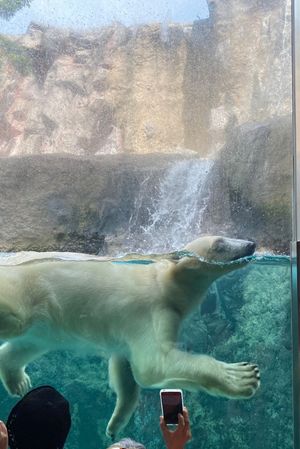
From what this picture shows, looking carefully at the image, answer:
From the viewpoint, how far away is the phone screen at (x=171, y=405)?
3.87ft

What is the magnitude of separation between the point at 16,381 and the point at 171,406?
2348 mm

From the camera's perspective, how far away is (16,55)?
3.21m

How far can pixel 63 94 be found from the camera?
318 cm

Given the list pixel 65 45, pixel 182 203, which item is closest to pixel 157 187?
pixel 182 203

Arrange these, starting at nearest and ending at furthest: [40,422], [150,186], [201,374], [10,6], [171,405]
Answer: [40,422]
[171,405]
[201,374]
[150,186]
[10,6]

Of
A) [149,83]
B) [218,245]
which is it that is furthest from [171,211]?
[149,83]

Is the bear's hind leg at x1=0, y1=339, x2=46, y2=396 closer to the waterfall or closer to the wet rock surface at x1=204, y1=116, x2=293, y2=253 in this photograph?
the waterfall

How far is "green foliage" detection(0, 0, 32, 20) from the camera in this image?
3164 millimetres

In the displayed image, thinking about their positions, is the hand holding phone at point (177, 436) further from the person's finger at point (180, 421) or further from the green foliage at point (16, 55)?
the green foliage at point (16, 55)

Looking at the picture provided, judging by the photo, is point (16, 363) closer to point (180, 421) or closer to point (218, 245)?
point (218, 245)

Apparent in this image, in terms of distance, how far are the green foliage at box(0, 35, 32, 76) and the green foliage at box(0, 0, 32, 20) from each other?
12cm

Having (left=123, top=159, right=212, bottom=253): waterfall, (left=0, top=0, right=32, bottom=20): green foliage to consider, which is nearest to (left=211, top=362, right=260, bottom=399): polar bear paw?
(left=123, top=159, right=212, bottom=253): waterfall

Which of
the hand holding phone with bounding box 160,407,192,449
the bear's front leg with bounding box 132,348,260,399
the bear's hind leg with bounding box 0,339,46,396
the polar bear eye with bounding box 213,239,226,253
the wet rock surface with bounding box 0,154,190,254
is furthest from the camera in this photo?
the bear's hind leg with bounding box 0,339,46,396

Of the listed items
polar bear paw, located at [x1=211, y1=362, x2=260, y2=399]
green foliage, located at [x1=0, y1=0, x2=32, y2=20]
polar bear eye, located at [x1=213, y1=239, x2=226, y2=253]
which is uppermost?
green foliage, located at [x1=0, y1=0, x2=32, y2=20]
